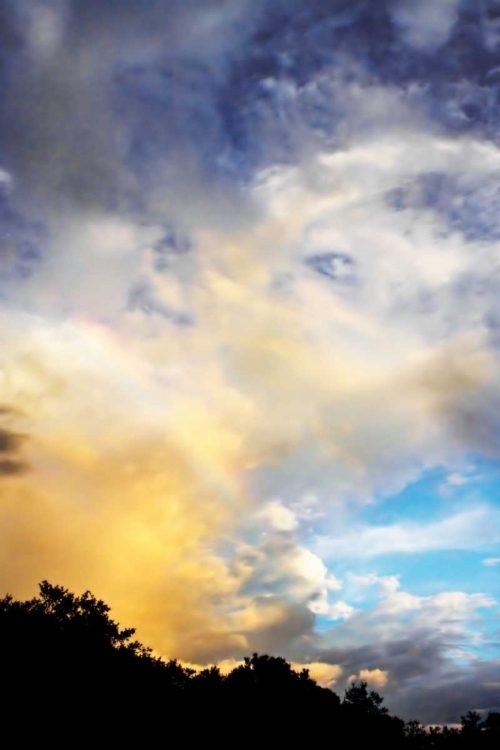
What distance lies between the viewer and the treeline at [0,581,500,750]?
3812cm

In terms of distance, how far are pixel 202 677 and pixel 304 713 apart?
45.0 feet

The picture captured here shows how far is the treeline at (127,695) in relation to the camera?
38.1 m

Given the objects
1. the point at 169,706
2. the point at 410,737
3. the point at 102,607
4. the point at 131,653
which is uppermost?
the point at 102,607

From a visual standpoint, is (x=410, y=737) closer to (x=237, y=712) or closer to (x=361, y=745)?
(x=361, y=745)

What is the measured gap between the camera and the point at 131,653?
188 ft

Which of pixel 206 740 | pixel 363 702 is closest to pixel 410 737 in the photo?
pixel 363 702

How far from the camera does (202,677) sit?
72375mm

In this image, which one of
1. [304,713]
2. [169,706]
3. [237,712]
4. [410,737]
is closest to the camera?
[169,706]

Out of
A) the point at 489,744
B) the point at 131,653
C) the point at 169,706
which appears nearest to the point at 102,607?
the point at 131,653

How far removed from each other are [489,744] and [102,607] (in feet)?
248

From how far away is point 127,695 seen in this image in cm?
4475

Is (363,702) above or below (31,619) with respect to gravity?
below

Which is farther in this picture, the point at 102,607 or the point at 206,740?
the point at 102,607

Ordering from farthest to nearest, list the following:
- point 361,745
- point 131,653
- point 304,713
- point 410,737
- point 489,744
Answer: point 410,737 < point 489,744 < point 361,745 < point 304,713 < point 131,653
